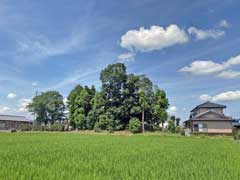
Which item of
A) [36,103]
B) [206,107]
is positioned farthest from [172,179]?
[36,103]

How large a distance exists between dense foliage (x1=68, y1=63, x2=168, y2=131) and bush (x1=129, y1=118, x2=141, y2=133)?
1.43m

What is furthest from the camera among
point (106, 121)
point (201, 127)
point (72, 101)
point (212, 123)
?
point (72, 101)

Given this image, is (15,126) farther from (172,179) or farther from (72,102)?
(172,179)

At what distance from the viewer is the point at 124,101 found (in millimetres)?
35000

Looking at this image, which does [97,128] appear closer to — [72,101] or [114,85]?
[114,85]

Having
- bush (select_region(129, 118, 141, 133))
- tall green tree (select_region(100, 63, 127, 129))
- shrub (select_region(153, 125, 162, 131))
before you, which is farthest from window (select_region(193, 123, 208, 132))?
tall green tree (select_region(100, 63, 127, 129))

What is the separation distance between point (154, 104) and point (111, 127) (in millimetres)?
7126

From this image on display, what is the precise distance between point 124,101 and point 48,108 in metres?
22.3

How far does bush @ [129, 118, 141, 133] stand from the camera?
3309 cm

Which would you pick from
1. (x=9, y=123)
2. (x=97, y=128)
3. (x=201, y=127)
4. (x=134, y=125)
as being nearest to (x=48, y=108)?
(x=9, y=123)

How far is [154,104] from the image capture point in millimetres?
35625

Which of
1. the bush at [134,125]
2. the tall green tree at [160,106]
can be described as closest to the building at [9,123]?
the bush at [134,125]

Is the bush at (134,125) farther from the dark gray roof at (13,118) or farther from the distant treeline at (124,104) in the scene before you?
the dark gray roof at (13,118)

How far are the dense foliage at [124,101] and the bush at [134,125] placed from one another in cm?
143
